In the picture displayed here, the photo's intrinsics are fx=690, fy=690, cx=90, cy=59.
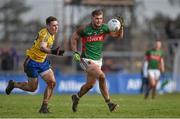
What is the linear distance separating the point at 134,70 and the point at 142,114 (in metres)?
22.1

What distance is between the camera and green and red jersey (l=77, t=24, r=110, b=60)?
16141 mm

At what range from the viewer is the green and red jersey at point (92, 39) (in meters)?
16.1

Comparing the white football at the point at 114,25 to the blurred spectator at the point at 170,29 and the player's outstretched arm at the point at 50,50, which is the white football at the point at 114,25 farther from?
the blurred spectator at the point at 170,29

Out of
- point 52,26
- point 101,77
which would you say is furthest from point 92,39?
point 52,26

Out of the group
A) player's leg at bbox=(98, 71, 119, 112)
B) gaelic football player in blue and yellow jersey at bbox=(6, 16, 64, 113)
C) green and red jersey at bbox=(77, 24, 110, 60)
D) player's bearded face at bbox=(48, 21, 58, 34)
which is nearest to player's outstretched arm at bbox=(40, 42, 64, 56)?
gaelic football player in blue and yellow jersey at bbox=(6, 16, 64, 113)

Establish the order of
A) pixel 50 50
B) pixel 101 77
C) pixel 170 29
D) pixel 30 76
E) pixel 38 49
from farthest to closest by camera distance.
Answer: pixel 170 29
pixel 30 76
pixel 38 49
pixel 101 77
pixel 50 50

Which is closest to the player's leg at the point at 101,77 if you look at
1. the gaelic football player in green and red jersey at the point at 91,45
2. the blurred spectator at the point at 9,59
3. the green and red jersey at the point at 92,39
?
the gaelic football player in green and red jersey at the point at 91,45

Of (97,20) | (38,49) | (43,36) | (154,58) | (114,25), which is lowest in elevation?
(154,58)

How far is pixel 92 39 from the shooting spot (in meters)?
16.2

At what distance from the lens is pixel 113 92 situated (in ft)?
115

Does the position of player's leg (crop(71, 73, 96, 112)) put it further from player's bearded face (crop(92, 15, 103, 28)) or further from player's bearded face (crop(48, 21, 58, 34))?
player's bearded face (crop(48, 21, 58, 34))

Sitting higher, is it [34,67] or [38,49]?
[38,49]

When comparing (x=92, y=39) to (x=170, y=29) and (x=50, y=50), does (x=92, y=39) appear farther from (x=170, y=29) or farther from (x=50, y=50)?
(x=170, y=29)

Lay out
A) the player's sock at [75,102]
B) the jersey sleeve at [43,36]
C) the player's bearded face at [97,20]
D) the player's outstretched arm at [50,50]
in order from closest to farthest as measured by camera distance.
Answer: the player's outstretched arm at [50,50] → the jersey sleeve at [43,36] → the player's bearded face at [97,20] → the player's sock at [75,102]
